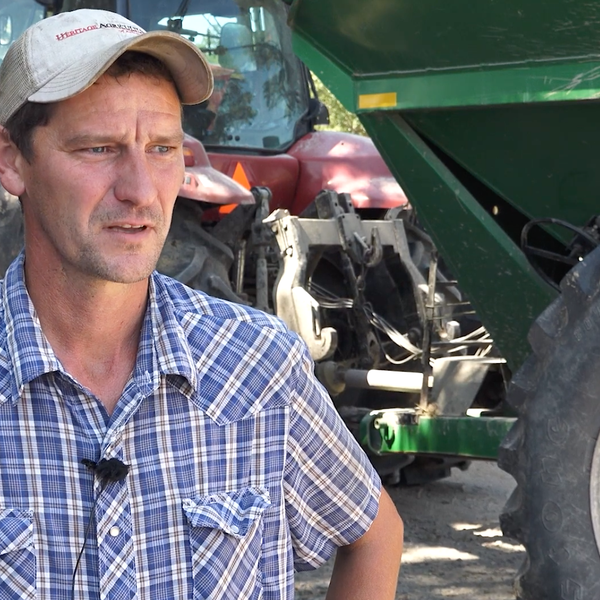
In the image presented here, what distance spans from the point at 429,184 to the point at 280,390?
2.27 metres

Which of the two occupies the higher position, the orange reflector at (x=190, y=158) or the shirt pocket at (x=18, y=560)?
the orange reflector at (x=190, y=158)

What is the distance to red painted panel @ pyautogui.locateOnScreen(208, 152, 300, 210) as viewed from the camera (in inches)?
212

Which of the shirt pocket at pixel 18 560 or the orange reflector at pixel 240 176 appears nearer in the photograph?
the shirt pocket at pixel 18 560

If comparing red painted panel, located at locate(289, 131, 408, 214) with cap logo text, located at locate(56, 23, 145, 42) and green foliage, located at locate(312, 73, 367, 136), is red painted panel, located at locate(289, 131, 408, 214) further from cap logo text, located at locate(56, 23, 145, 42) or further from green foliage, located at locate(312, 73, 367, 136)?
green foliage, located at locate(312, 73, 367, 136)

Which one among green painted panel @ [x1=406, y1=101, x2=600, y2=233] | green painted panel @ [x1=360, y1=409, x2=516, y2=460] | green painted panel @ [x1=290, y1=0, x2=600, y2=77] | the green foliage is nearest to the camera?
green painted panel @ [x1=290, y1=0, x2=600, y2=77]

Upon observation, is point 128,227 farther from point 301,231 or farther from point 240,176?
point 240,176

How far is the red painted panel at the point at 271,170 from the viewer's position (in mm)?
5391

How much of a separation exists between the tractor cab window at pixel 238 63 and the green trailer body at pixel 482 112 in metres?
1.58

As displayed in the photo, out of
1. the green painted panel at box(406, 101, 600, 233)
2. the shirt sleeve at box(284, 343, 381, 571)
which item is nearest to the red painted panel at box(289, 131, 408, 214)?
the green painted panel at box(406, 101, 600, 233)

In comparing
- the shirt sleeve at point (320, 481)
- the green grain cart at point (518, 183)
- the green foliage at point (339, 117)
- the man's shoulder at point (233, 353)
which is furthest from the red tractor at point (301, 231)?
the green foliage at point (339, 117)

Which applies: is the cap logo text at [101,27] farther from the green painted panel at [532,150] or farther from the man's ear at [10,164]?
the green painted panel at [532,150]

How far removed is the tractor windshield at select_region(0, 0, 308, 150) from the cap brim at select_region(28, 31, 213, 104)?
11.8 ft

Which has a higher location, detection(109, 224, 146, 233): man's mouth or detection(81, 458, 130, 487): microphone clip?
detection(109, 224, 146, 233): man's mouth

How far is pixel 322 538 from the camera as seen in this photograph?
1.72 m
